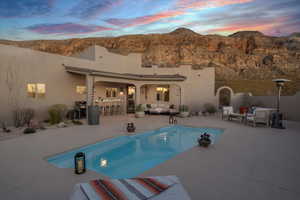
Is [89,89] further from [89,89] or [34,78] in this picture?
[34,78]

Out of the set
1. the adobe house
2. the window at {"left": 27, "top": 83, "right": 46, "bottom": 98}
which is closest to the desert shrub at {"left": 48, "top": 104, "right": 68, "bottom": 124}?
the adobe house

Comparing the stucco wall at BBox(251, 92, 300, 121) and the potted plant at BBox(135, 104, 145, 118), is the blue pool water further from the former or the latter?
the stucco wall at BBox(251, 92, 300, 121)

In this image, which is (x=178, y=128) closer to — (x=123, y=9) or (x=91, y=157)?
(x=91, y=157)

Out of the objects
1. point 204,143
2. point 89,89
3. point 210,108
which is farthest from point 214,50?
point 204,143

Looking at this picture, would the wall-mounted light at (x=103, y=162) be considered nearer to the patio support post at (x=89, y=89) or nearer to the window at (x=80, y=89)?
the patio support post at (x=89, y=89)

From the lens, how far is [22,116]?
23.7 feet

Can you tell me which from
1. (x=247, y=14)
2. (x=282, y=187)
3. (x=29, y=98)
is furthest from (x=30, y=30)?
(x=247, y=14)

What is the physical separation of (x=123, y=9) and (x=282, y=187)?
19.0 meters

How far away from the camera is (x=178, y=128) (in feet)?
25.6

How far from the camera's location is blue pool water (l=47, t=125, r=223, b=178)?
3.63 metres

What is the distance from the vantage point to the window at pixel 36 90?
7735 mm

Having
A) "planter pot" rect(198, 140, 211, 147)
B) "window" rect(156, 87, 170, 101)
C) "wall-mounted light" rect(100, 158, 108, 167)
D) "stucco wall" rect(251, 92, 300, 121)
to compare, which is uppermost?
"window" rect(156, 87, 170, 101)

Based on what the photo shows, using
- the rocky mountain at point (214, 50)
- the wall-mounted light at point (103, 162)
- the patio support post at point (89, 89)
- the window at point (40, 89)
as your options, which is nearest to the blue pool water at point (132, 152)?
the wall-mounted light at point (103, 162)

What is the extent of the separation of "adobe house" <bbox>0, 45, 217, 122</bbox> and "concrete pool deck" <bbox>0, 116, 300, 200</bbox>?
386 cm
